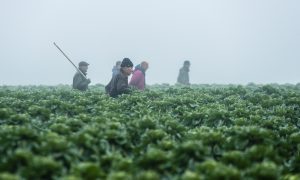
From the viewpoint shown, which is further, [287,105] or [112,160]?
[287,105]

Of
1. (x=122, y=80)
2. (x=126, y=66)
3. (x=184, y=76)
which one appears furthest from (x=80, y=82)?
(x=184, y=76)

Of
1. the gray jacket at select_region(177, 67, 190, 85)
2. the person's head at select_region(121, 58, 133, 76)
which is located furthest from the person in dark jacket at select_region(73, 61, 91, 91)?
the gray jacket at select_region(177, 67, 190, 85)

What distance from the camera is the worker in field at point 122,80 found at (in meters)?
13.0

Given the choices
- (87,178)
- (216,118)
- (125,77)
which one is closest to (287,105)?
(216,118)

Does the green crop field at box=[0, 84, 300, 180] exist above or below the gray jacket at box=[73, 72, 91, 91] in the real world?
below

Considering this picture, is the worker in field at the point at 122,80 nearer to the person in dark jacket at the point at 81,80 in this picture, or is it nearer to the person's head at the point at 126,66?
the person's head at the point at 126,66

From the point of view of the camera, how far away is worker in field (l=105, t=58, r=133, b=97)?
13.0 m

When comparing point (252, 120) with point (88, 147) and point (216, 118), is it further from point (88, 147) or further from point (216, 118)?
point (88, 147)

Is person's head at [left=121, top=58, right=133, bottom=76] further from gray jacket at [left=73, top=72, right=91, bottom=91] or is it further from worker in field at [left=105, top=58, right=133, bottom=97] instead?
gray jacket at [left=73, top=72, right=91, bottom=91]

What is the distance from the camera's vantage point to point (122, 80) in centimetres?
1316

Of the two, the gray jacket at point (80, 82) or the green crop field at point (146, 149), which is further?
the gray jacket at point (80, 82)

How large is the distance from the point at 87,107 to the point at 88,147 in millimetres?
5384

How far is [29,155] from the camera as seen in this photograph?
4898mm

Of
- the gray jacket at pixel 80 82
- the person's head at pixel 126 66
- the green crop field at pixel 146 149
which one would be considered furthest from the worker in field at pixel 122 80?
the green crop field at pixel 146 149
